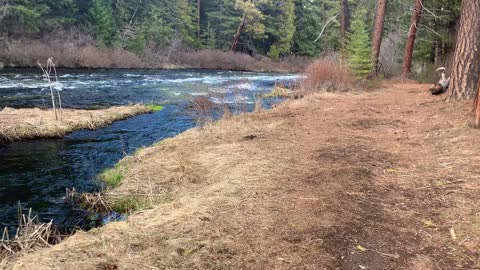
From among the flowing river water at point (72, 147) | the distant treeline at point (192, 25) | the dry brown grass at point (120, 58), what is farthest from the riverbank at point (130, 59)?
the flowing river water at point (72, 147)

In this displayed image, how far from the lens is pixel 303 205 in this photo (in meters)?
4.42

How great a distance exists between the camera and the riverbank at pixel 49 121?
34.1 ft

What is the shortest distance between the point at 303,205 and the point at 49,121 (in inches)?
374

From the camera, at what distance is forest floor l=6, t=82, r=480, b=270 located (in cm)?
341

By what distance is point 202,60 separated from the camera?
40531 millimetres

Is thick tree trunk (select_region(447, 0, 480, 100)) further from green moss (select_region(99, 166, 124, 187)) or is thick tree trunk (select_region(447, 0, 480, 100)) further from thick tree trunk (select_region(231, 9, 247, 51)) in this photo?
thick tree trunk (select_region(231, 9, 247, 51))

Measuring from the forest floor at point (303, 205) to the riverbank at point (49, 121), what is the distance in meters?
4.27

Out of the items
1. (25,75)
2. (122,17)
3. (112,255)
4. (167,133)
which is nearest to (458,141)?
(112,255)

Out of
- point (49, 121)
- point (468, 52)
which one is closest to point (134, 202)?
point (49, 121)

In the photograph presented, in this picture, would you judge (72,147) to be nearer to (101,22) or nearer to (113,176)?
(113,176)

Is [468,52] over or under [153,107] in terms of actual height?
over

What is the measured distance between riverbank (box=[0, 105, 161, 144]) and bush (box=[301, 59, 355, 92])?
657cm

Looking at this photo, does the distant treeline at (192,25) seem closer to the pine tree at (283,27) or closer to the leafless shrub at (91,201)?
the pine tree at (283,27)

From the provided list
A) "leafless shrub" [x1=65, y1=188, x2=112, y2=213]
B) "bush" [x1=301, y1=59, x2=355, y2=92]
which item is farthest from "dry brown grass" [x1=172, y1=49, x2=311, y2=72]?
"leafless shrub" [x1=65, y1=188, x2=112, y2=213]
